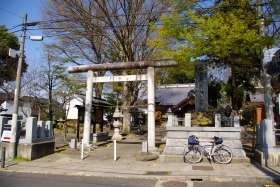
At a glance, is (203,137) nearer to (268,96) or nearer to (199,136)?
(199,136)

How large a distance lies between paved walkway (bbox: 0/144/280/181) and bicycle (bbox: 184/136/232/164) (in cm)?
39

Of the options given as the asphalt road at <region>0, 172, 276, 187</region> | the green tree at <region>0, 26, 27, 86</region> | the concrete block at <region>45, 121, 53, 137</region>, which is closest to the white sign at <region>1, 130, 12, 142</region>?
the concrete block at <region>45, 121, 53, 137</region>

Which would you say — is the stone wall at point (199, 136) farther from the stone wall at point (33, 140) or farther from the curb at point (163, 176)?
the stone wall at point (33, 140)

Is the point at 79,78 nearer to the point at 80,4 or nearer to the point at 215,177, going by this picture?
the point at 80,4

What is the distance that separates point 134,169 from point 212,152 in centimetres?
367

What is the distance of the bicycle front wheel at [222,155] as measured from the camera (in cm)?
1440

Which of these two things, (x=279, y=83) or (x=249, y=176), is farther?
(x=279, y=83)

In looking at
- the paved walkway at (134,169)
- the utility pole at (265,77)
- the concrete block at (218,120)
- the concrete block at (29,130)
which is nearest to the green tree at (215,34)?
the utility pole at (265,77)

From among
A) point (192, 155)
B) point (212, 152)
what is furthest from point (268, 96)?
point (192, 155)

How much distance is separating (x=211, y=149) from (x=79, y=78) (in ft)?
61.2

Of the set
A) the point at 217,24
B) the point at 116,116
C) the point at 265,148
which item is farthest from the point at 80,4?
the point at 265,148

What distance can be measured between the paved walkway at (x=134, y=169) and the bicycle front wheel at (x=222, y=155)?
32cm

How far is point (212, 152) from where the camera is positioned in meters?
14.7

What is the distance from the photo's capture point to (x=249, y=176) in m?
11.4
